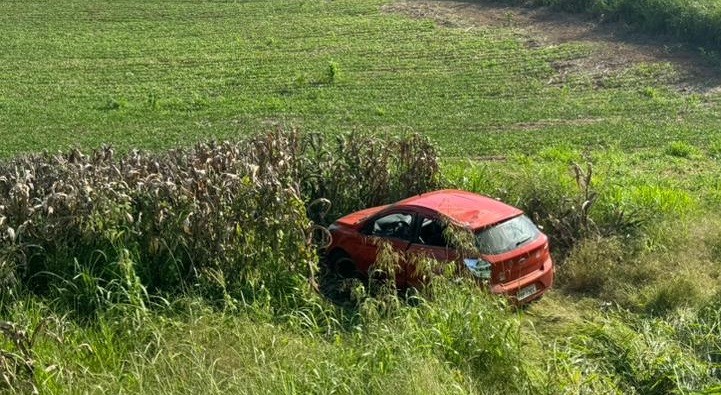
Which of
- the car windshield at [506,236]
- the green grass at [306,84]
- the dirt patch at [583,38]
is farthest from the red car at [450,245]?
the dirt patch at [583,38]

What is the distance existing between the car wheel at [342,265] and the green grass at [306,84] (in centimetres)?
838

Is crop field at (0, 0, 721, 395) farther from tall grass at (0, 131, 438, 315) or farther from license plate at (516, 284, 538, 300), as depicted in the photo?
license plate at (516, 284, 538, 300)

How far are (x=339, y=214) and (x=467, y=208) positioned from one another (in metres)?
2.88

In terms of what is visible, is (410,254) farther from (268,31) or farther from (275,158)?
(268,31)

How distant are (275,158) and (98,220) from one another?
3.49 m

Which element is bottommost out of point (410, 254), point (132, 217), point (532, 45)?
point (532, 45)

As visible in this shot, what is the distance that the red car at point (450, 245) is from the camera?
1159cm

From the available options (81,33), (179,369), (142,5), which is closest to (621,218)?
(179,369)

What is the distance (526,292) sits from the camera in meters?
11.9

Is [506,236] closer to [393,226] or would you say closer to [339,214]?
[393,226]

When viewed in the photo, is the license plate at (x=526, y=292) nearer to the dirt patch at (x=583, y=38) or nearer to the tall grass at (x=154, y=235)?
the tall grass at (x=154, y=235)

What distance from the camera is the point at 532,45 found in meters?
32.9

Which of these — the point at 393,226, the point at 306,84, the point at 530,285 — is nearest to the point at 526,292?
the point at 530,285

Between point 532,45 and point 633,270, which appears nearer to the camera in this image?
point 633,270
